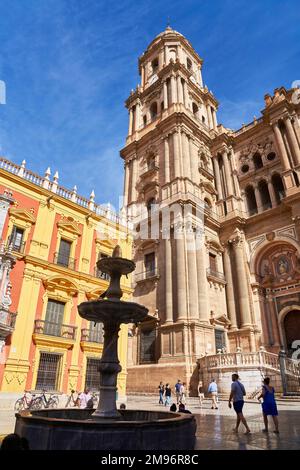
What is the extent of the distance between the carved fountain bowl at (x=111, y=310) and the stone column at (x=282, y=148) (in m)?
20.6

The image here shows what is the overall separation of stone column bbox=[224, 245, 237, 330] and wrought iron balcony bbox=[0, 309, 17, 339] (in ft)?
47.7

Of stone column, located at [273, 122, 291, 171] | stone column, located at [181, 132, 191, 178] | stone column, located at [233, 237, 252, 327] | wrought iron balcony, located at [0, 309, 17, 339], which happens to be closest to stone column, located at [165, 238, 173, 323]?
stone column, located at [233, 237, 252, 327]

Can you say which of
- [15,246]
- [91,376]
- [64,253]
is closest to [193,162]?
[64,253]

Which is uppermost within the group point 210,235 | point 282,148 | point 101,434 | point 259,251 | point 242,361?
point 282,148

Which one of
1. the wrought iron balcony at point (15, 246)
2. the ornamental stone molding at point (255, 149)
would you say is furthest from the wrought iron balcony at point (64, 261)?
the ornamental stone molding at point (255, 149)

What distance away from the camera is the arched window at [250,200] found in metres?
26.6

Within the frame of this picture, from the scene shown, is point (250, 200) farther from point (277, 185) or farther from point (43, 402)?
point (43, 402)

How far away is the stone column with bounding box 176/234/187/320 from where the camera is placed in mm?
19859

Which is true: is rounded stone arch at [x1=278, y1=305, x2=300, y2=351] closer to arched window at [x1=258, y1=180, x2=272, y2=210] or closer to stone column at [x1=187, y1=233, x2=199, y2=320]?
stone column at [x1=187, y1=233, x2=199, y2=320]

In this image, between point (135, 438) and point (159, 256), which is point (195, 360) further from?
point (135, 438)

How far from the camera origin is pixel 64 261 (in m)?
17.8

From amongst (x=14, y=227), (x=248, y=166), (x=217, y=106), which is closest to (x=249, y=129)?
(x=248, y=166)

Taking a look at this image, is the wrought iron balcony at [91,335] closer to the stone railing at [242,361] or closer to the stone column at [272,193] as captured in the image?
the stone railing at [242,361]

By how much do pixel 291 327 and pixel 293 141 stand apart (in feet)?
44.5
